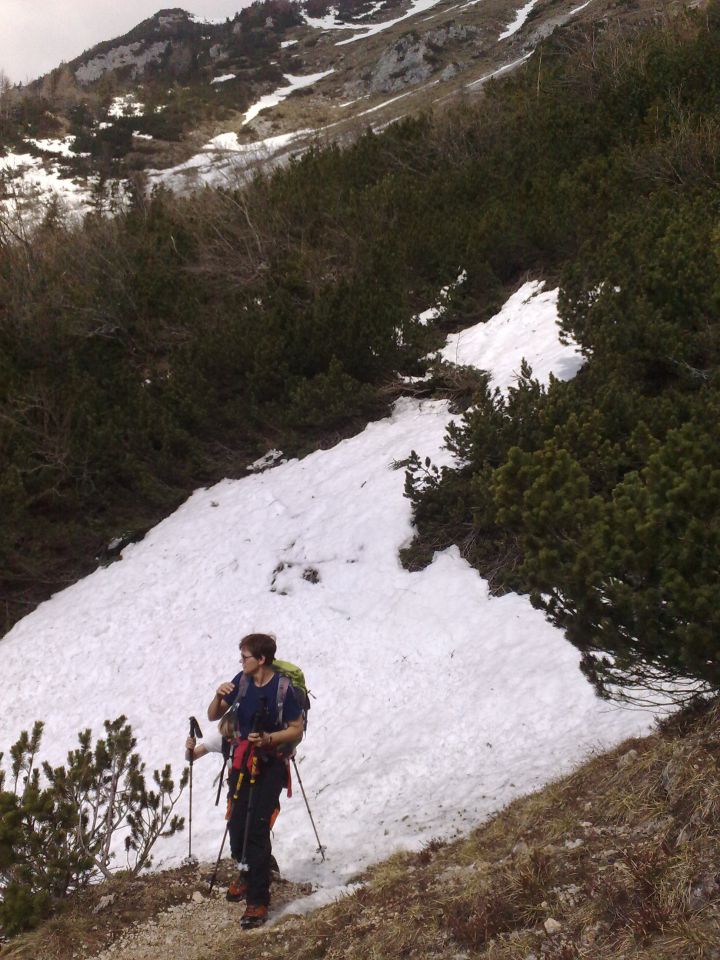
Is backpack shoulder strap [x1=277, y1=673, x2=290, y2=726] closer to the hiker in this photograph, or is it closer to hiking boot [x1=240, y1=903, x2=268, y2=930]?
the hiker

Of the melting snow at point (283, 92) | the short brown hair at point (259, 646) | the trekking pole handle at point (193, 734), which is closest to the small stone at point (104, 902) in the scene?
the trekking pole handle at point (193, 734)

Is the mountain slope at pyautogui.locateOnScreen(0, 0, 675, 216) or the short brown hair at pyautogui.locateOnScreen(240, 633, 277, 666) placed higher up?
the mountain slope at pyautogui.locateOnScreen(0, 0, 675, 216)

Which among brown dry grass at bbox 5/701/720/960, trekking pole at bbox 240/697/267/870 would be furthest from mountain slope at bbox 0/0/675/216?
brown dry grass at bbox 5/701/720/960

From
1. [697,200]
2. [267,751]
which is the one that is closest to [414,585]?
[267,751]

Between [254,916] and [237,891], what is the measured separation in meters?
0.35

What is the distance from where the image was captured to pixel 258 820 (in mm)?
3658

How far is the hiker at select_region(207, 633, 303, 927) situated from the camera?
3.61 metres

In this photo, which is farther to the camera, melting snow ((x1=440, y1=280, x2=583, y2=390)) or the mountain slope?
the mountain slope

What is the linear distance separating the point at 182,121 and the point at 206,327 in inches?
1095

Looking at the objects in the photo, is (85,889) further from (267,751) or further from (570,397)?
(570,397)

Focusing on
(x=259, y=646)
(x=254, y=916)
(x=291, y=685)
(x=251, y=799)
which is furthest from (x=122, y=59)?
(x=254, y=916)

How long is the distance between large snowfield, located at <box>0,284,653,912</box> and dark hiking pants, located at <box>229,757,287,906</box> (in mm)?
480

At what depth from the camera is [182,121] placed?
3419 cm

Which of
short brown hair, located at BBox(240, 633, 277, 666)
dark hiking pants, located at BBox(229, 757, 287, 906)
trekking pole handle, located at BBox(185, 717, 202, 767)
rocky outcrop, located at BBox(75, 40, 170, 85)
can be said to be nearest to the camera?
dark hiking pants, located at BBox(229, 757, 287, 906)
